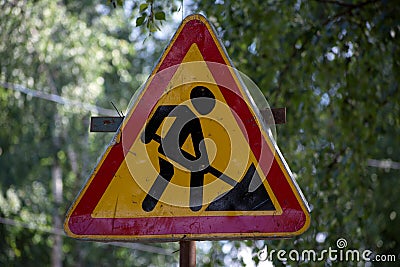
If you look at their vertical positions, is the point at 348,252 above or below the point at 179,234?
above

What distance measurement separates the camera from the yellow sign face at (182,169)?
191 centimetres

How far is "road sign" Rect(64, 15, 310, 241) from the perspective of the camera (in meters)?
1.90

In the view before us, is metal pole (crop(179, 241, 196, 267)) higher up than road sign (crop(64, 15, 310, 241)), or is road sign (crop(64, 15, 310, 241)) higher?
road sign (crop(64, 15, 310, 241))

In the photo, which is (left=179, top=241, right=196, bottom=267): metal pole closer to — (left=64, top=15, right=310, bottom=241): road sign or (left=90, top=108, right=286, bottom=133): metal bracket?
(left=64, top=15, right=310, bottom=241): road sign

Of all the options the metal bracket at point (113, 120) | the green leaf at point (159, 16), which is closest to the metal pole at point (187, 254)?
the metal bracket at point (113, 120)

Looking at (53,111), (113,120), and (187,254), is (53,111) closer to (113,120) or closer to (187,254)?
(113,120)

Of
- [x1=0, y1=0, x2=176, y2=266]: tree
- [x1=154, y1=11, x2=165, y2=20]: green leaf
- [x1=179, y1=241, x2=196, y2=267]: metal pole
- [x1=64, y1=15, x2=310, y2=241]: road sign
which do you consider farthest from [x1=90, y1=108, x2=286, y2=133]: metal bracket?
[x1=0, y1=0, x2=176, y2=266]: tree

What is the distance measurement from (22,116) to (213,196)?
27.9ft

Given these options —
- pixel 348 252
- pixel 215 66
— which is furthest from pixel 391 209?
pixel 215 66

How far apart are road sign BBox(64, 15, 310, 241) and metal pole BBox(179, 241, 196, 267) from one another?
89 mm

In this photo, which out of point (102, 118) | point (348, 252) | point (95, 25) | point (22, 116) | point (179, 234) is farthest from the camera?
point (95, 25)

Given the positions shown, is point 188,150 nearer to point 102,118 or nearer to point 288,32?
point 102,118

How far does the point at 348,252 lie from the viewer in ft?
11.7

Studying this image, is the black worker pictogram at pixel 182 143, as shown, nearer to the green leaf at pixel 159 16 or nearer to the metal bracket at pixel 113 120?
the metal bracket at pixel 113 120
